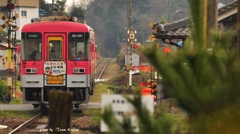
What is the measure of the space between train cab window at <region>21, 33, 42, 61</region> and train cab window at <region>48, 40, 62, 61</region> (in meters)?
0.29

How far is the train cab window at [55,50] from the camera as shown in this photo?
14.5m

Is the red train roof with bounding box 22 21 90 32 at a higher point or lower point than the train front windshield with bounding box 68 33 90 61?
higher

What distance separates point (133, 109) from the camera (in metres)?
2.23

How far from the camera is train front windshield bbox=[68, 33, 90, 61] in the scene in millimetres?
14453

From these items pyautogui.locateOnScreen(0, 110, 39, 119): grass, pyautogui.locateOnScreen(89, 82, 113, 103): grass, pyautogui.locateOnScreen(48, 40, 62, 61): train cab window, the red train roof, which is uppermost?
the red train roof

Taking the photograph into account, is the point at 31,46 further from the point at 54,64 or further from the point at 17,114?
the point at 17,114

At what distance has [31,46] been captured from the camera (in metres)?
14.5

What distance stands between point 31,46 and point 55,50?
2.31 feet

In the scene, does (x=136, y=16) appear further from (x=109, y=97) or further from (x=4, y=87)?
(x=109, y=97)

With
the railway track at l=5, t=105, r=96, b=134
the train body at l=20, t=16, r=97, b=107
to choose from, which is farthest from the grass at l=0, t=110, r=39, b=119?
the train body at l=20, t=16, r=97, b=107

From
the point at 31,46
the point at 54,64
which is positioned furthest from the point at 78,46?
the point at 31,46

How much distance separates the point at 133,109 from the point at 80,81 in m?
12.4

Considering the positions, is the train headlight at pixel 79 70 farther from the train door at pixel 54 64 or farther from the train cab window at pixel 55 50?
the train cab window at pixel 55 50

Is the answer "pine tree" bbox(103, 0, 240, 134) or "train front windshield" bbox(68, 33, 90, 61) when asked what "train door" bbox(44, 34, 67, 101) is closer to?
"train front windshield" bbox(68, 33, 90, 61)
